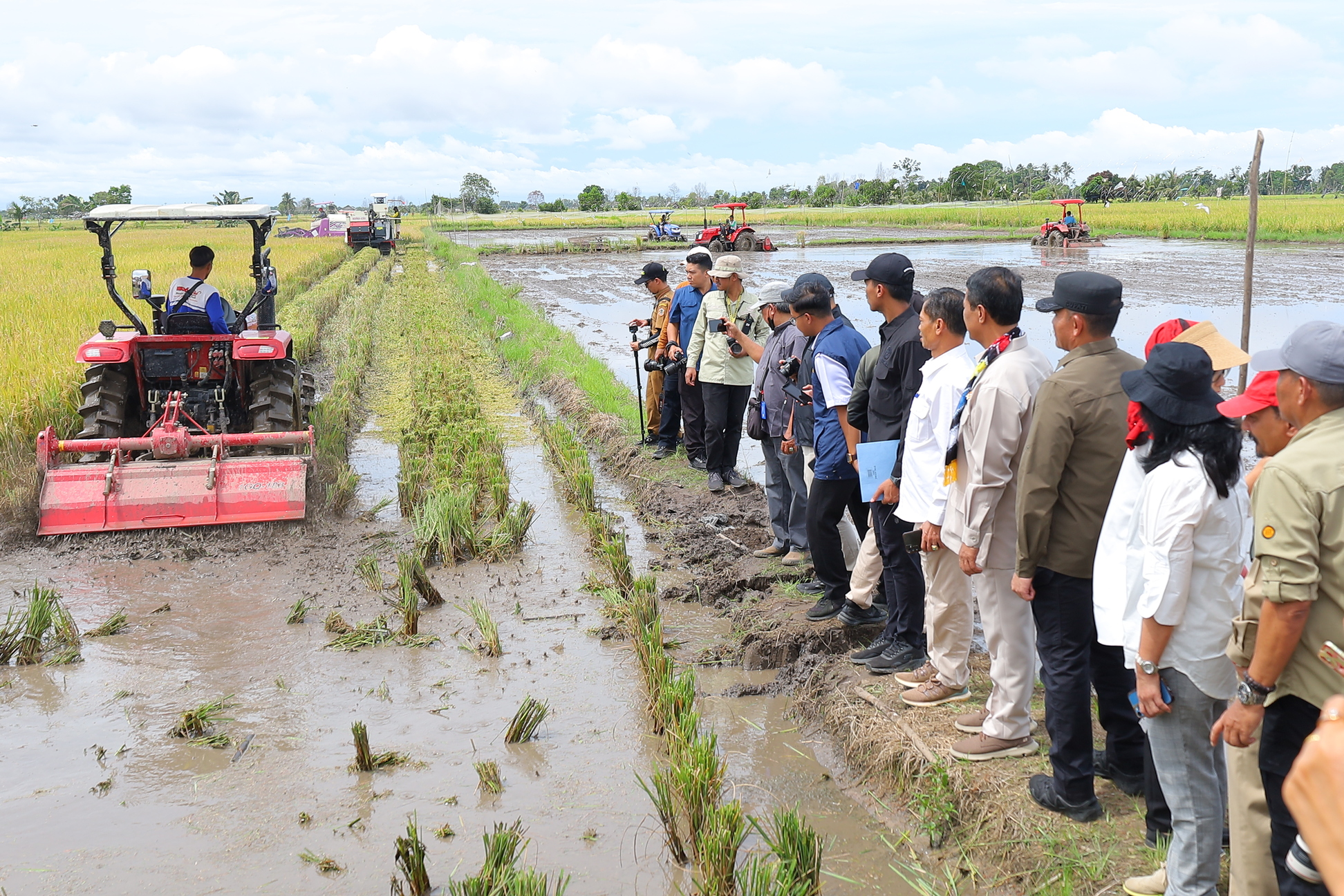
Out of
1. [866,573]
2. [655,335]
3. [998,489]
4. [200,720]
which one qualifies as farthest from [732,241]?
[998,489]

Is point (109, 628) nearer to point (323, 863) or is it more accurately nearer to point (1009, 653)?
→ point (323, 863)

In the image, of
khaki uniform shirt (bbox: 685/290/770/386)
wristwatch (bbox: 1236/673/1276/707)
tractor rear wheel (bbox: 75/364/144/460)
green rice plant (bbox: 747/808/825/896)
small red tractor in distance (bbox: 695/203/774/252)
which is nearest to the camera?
wristwatch (bbox: 1236/673/1276/707)

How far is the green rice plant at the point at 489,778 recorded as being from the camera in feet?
11.1

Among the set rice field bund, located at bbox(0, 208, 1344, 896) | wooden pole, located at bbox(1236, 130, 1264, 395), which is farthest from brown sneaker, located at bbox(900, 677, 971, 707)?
wooden pole, located at bbox(1236, 130, 1264, 395)

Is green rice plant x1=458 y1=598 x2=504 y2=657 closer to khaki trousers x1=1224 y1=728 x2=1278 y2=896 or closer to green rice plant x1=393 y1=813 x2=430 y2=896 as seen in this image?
green rice plant x1=393 y1=813 x2=430 y2=896

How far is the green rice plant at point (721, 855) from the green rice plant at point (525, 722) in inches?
44.7

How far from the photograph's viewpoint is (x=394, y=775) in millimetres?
3467

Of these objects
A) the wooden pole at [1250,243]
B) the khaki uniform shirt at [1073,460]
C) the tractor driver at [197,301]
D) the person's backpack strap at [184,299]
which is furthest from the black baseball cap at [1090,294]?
the person's backpack strap at [184,299]

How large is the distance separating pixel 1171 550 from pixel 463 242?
40.8m

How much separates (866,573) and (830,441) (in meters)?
0.62

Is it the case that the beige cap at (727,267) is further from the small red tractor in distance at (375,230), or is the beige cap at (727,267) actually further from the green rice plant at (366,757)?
the small red tractor in distance at (375,230)

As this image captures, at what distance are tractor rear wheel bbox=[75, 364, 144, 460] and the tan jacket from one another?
18.4 ft

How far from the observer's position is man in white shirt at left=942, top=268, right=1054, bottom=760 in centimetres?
309

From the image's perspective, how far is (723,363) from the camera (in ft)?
21.1
